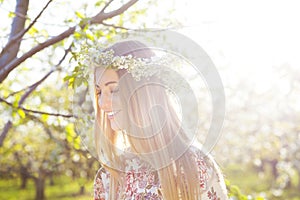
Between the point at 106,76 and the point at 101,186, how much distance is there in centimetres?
56

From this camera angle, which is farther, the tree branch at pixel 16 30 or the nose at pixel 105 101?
the tree branch at pixel 16 30

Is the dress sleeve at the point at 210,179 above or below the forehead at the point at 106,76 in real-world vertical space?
below

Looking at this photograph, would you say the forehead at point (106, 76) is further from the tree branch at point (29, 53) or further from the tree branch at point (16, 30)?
→ the tree branch at point (16, 30)

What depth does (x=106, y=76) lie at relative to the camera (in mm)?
2230

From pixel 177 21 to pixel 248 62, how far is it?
10.8 meters

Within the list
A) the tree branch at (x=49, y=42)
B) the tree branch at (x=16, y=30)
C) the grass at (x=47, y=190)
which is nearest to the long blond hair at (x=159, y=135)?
the tree branch at (x=49, y=42)

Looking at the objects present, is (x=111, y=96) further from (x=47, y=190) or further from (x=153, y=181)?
(x=47, y=190)

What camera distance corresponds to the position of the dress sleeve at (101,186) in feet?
8.16

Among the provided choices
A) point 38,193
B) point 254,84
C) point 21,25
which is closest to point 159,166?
point 21,25

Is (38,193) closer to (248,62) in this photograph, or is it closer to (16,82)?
(248,62)

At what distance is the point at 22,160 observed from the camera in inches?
533

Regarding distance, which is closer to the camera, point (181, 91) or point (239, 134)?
point (181, 91)

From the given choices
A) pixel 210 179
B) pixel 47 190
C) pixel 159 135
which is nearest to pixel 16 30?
pixel 159 135

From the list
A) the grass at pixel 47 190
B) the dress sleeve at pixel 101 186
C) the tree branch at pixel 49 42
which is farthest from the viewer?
the grass at pixel 47 190
